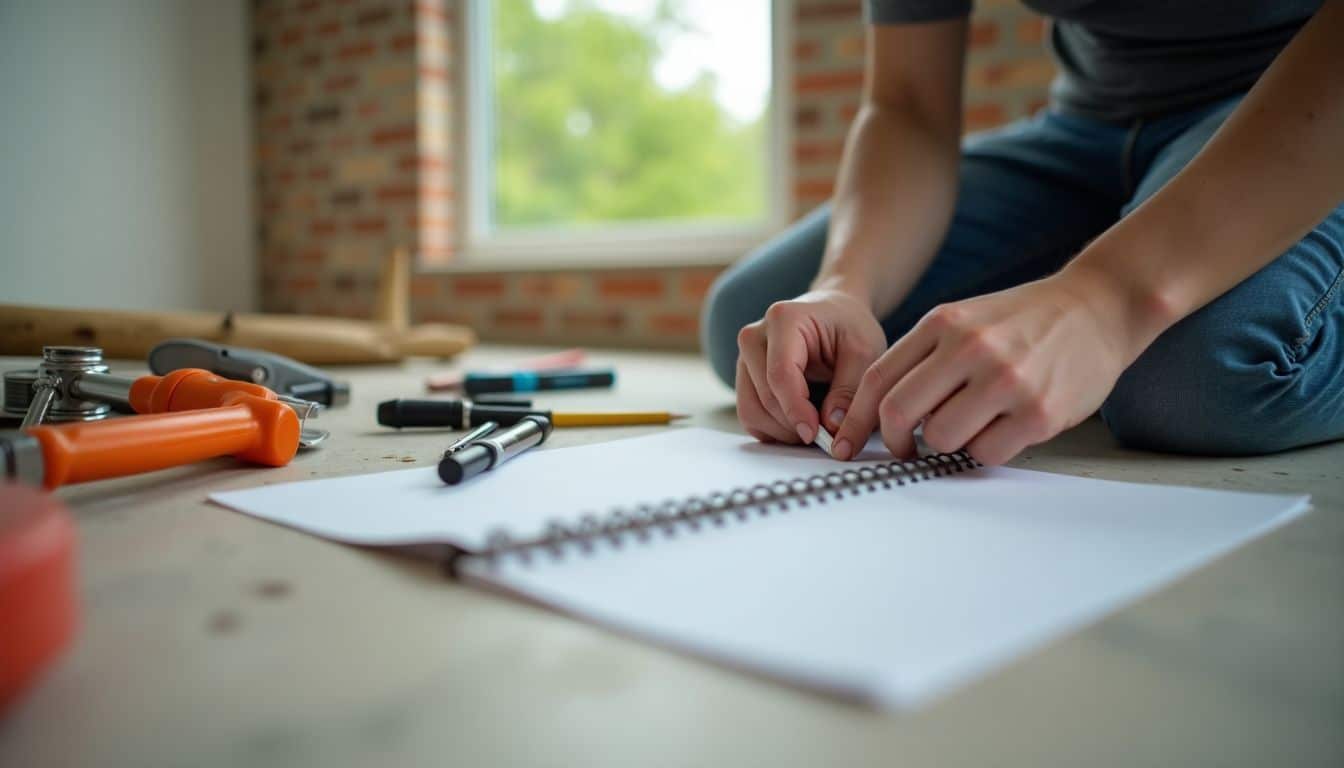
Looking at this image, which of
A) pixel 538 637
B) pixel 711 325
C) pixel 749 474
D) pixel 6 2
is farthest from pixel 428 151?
pixel 538 637

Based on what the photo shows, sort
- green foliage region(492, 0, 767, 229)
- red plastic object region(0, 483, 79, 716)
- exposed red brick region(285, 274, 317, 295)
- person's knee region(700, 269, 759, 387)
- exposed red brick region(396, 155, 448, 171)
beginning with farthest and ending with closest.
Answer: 1. exposed red brick region(285, 274, 317, 295)
2. exposed red brick region(396, 155, 448, 171)
3. green foliage region(492, 0, 767, 229)
4. person's knee region(700, 269, 759, 387)
5. red plastic object region(0, 483, 79, 716)

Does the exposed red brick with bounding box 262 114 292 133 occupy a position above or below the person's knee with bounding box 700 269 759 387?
above

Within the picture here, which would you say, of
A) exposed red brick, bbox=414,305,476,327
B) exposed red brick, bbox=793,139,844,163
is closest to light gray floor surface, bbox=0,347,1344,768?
exposed red brick, bbox=793,139,844,163

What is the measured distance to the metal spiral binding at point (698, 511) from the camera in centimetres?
40

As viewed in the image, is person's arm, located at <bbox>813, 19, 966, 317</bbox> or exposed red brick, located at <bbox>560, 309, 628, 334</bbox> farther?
exposed red brick, located at <bbox>560, 309, 628, 334</bbox>

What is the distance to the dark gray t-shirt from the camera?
0.88m

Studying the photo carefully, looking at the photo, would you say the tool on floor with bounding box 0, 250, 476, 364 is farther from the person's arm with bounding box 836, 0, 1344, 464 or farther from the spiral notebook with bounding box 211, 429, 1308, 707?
the person's arm with bounding box 836, 0, 1344, 464

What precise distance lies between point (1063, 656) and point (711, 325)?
2.83 ft

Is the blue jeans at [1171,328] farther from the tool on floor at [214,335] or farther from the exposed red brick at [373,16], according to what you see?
the exposed red brick at [373,16]

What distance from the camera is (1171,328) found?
719mm

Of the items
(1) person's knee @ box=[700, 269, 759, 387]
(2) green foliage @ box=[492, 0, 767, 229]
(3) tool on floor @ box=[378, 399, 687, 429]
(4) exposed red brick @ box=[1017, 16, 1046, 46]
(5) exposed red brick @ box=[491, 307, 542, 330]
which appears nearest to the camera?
(3) tool on floor @ box=[378, 399, 687, 429]

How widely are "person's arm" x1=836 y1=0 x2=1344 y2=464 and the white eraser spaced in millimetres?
20

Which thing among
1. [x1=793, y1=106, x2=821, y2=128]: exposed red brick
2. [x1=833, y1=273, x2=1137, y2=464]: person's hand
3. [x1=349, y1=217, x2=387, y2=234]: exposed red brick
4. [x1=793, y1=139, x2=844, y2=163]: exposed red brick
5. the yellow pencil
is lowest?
the yellow pencil

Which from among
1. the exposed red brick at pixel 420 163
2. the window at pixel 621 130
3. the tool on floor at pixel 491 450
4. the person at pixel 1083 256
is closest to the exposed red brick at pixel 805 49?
the window at pixel 621 130
